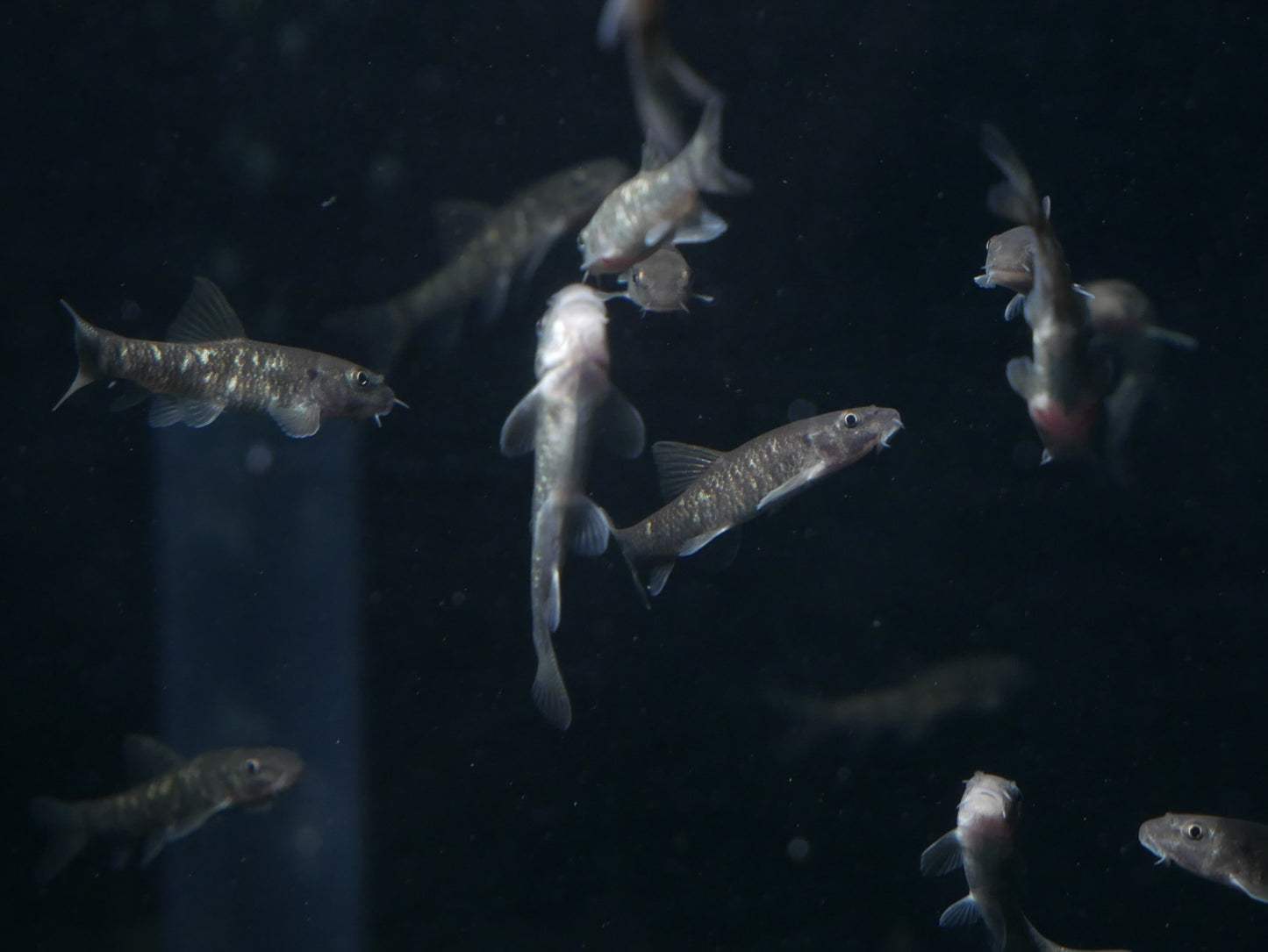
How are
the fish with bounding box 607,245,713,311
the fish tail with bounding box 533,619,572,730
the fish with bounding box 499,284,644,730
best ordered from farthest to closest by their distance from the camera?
the fish with bounding box 607,245,713,311
the fish with bounding box 499,284,644,730
the fish tail with bounding box 533,619,572,730

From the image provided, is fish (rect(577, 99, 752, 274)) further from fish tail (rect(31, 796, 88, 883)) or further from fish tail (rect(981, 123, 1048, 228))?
fish tail (rect(31, 796, 88, 883))

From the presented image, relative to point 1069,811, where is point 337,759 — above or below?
above

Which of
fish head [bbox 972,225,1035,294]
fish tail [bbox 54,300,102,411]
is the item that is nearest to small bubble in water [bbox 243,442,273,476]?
Result: fish tail [bbox 54,300,102,411]

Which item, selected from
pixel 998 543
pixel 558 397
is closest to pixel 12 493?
pixel 558 397

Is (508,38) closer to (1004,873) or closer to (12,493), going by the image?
(12,493)

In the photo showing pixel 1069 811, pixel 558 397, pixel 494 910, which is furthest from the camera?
pixel 1069 811

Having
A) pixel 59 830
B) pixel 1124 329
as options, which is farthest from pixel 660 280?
pixel 59 830

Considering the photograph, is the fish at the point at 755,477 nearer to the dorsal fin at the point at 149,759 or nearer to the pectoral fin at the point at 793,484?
the pectoral fin at the point at 793,484

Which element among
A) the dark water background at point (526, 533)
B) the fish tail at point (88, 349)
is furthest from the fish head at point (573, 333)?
the dark water background at point (526, 533)
